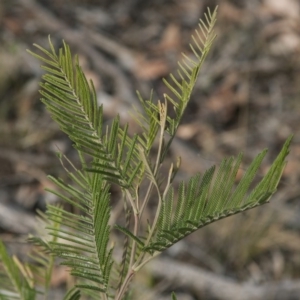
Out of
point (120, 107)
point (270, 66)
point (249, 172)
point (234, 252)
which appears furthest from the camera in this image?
point (270, 66)

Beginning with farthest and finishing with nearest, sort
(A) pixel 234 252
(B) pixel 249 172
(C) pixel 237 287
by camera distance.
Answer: (A) pixel 234 252 < (C) pixel 237 287 < (B) pixel 249 172

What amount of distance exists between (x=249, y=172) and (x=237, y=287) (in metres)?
1.91

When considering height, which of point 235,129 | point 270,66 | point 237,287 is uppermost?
point 270,66

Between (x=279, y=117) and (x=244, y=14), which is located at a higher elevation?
(x=244, y=14)

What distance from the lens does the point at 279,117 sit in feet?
11.7

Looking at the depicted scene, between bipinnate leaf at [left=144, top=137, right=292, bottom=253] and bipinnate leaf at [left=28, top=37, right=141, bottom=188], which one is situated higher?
bipinnate leaf at [left=28, top=37, right=141, bottom=188]

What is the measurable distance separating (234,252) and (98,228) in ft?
6.94

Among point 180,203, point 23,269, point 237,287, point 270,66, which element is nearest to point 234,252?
point 237,287

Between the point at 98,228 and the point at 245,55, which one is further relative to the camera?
the point at 245,55

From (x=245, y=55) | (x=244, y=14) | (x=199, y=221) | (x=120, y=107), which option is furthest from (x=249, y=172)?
(x=244, y=14)

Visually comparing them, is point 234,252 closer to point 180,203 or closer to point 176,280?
point 176,280

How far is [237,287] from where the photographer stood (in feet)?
7.55

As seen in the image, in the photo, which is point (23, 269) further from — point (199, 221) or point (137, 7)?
Answer: point (137, 7)

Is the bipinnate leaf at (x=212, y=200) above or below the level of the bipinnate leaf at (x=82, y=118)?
below
